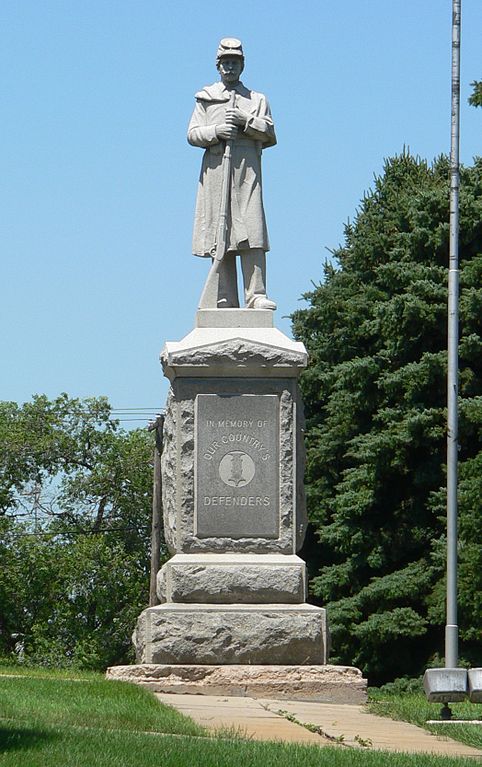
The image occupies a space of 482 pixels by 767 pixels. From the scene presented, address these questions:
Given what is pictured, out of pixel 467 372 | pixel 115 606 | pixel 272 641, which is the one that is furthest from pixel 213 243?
pixel 115 606

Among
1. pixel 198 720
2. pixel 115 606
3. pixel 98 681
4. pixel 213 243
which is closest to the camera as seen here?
pixel 198 720

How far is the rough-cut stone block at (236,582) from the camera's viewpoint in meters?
14.9

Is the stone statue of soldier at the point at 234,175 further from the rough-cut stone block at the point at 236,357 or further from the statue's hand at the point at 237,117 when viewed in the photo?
the rough-cut stone block at the point at 236,357

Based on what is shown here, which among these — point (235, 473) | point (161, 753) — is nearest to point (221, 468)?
point (235, 473)

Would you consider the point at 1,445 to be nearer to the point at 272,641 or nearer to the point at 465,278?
the point at 465,278

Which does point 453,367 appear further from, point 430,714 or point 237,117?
point 430,714

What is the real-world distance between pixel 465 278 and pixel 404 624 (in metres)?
6.45

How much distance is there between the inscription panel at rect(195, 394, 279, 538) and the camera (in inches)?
599

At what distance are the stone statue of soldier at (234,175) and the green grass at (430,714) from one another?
161 inches

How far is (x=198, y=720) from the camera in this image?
37.1 ft

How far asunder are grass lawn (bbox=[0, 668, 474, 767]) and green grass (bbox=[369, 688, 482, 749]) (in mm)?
1391

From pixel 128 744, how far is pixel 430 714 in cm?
383

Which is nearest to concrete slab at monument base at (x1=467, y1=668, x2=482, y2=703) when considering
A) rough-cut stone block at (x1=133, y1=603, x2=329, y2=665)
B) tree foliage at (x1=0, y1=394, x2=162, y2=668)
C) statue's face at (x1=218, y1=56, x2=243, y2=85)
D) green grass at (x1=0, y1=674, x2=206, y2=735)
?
green grass at (x1=0, y1=674, x2=206, y2=735)

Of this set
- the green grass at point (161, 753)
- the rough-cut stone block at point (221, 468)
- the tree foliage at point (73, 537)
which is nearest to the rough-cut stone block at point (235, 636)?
the rough-cut stone block at point (221, 468)
